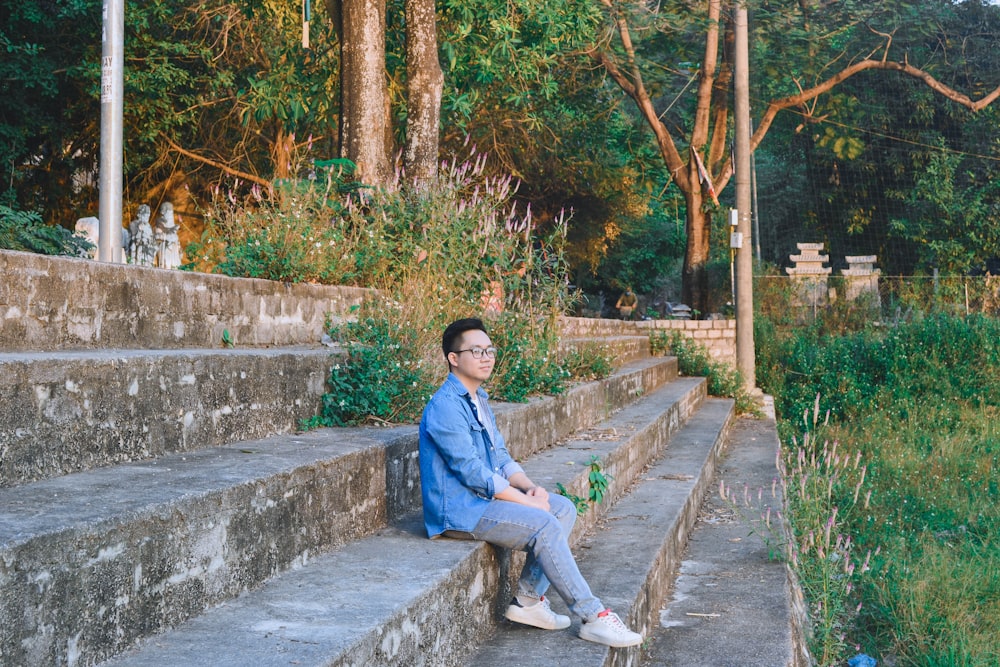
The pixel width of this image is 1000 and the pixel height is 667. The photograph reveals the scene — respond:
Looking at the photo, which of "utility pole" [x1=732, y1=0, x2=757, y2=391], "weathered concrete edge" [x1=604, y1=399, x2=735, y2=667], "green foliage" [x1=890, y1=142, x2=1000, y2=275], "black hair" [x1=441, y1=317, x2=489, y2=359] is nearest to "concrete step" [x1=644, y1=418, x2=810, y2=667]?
"weathered concrete edge" [x1=604, y1=399, x2=735, y2=667]

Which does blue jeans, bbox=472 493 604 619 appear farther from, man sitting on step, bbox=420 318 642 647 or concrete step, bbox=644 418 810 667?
concrete step, bbox=644 418 810 667

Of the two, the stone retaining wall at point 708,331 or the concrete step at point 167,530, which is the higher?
the stone retaining wall at point 708,331

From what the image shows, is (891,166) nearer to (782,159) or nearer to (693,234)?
(782,159)

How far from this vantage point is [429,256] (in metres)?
6.51

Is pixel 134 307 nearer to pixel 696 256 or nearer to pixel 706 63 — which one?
pixel 696 256

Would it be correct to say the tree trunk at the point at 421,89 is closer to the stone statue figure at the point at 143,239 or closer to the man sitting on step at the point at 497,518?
the man sitting on step at the point at 497,518

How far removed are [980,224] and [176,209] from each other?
22.7 metres

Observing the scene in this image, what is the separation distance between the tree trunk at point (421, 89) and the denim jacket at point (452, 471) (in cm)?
570

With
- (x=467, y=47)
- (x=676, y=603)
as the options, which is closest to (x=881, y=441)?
(x=467, y=47)

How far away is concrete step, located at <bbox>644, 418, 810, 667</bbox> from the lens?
405 centimetres

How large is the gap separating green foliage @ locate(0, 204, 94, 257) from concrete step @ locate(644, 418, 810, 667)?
4.08m

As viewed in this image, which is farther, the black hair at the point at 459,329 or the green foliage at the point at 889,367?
the green foliage at the point at 889,367

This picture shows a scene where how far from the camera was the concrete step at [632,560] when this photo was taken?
3.42m

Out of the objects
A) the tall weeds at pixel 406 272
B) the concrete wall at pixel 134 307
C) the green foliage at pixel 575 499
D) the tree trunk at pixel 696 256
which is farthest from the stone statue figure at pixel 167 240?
the green foliage at pixel 575 499
